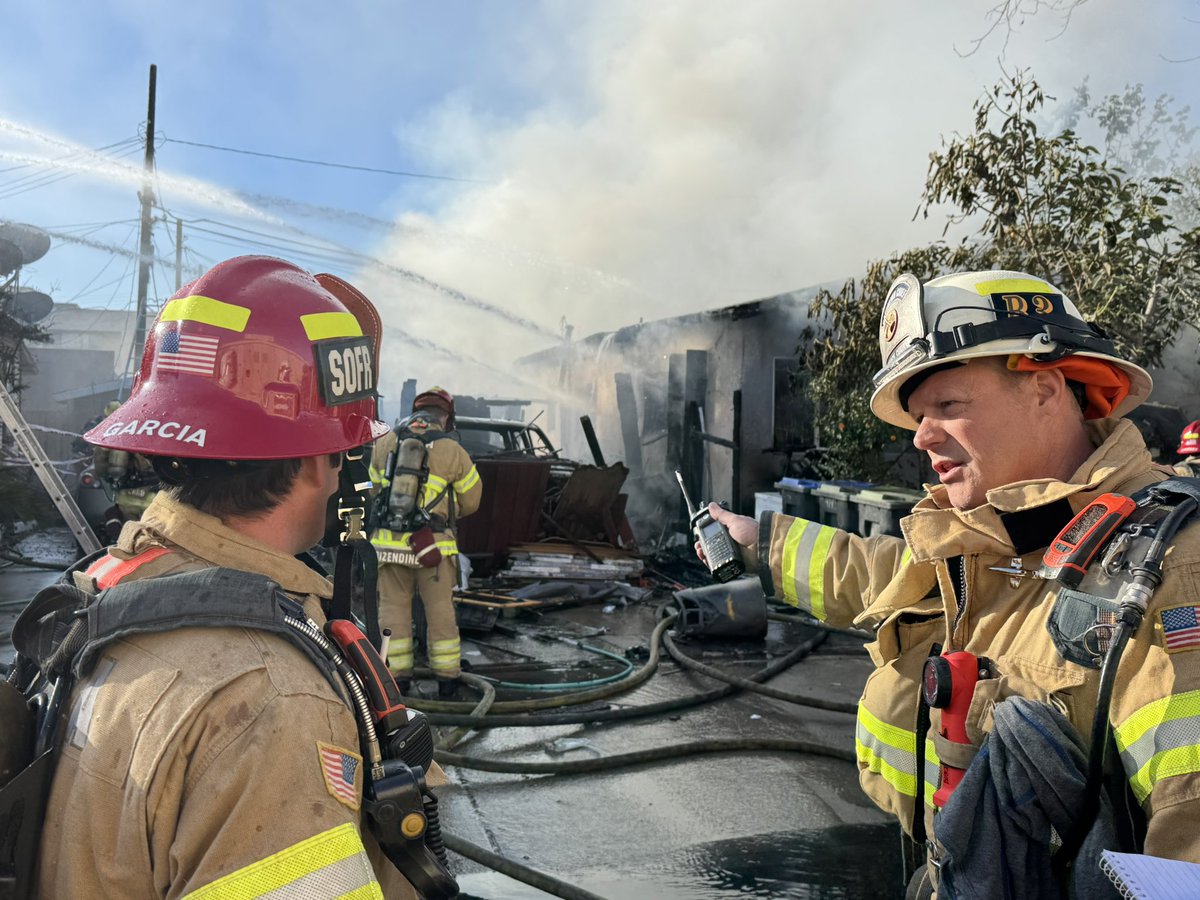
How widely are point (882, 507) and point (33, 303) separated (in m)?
19.7

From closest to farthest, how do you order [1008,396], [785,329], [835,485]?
1. [1008,396]
2. [835,485]
3. [785,329]

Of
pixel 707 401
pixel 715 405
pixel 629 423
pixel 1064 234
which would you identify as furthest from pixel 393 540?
pixel 629 423

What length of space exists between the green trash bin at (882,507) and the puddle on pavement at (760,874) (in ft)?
11.2

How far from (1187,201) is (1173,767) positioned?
9354mm

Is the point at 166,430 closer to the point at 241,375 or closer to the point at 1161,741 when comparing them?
the point at 241,375

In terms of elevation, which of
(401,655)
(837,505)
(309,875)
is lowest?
(401,655)

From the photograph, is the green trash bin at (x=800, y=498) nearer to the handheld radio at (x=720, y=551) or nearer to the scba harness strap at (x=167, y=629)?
the handheld radio at (x=720, y=551)

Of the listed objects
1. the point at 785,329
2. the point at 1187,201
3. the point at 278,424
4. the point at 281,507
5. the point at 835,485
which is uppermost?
the point at 1187,201

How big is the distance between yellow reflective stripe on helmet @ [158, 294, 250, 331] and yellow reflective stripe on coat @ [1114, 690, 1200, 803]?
1.60m

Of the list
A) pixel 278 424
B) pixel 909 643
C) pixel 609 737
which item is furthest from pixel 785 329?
pixel 278 424

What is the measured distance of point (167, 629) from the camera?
3.42 ft

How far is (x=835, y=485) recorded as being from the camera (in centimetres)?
797

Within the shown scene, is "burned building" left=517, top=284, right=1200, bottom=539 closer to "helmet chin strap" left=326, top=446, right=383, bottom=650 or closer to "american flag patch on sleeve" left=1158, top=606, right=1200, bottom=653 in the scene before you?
"american flag patch on sleeve" left=1158, top=606, right=1200, bottom=653

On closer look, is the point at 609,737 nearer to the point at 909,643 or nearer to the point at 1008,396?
the point at 909,643
